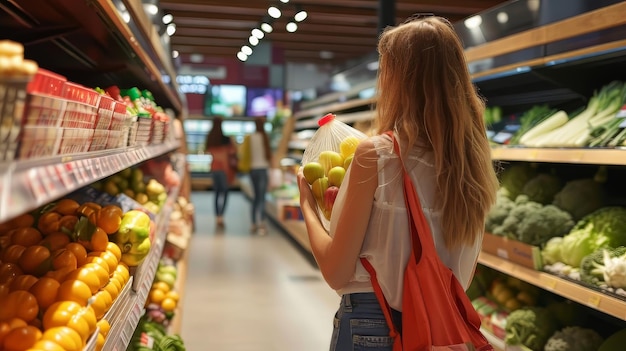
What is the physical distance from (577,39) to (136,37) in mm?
2083

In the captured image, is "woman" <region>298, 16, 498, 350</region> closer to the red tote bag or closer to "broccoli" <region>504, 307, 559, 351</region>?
the red tote bag

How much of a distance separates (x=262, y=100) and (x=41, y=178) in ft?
54.3

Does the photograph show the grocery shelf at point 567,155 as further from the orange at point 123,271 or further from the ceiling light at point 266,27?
the ceiling light at point 266,27

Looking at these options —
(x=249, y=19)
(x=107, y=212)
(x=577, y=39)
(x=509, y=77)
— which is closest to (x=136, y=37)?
(x=107, y=212)

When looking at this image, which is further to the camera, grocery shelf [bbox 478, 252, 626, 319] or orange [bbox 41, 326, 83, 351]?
grocery shelf [bbox 478, 252, 626, 319]

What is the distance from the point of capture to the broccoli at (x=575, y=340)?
10.3 ft

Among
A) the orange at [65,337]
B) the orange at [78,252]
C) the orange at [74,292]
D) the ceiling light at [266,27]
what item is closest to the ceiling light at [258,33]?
the ceiling light at [266,27]

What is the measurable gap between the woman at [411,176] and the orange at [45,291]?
725mm

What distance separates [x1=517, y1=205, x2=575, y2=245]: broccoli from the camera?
3336mm

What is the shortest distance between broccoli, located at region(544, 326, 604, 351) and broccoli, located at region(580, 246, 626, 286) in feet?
1.34

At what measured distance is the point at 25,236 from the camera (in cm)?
188

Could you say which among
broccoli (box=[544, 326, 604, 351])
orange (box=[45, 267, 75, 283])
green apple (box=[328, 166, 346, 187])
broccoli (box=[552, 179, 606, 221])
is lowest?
broccoli (box=[544, 326, 604, 351])

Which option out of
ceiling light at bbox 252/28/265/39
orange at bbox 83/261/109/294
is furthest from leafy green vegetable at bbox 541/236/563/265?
ceiling light at bbox 252/28/265/39

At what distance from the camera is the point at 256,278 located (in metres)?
6.65
